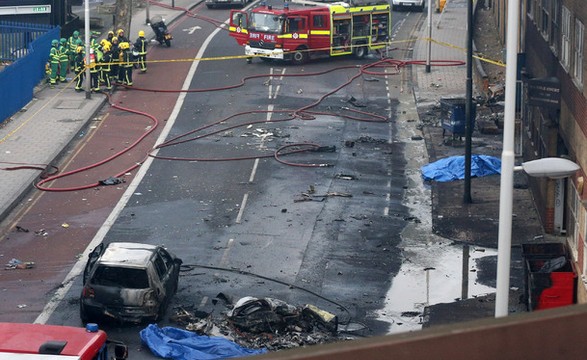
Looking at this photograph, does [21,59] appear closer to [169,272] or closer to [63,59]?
[63,59]

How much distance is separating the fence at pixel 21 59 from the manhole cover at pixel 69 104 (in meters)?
1.06

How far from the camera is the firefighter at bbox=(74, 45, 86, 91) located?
38188 millimetres

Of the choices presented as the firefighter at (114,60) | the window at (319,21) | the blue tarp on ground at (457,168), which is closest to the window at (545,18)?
the blue tarp on ground at (457,168)

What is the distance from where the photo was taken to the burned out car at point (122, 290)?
62.7 ft

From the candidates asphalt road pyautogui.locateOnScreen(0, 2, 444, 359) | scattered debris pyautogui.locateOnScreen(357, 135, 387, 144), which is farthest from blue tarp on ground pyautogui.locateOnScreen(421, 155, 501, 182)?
scattered debris pyautogui.locateOnScreen(357, 135, 387, 144)

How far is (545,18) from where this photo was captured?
28.5 meters

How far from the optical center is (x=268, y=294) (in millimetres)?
21406

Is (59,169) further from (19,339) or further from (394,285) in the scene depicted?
(19,339)

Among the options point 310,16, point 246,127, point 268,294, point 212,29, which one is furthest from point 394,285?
point 212,29

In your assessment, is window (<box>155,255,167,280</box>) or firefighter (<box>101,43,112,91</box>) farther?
firefighter (<box>101,43,112,91</box>)

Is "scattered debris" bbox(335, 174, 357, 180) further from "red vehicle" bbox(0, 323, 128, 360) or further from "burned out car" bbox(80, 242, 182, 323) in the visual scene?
"red vehicle" bbox(0, 323, 128, 360)

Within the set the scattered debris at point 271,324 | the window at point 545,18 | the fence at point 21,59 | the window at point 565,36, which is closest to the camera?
the scattered debris at point 271,324

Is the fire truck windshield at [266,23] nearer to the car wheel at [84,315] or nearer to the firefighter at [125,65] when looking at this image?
the firefighter at [125,65]

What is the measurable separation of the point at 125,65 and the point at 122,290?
20830 mm
